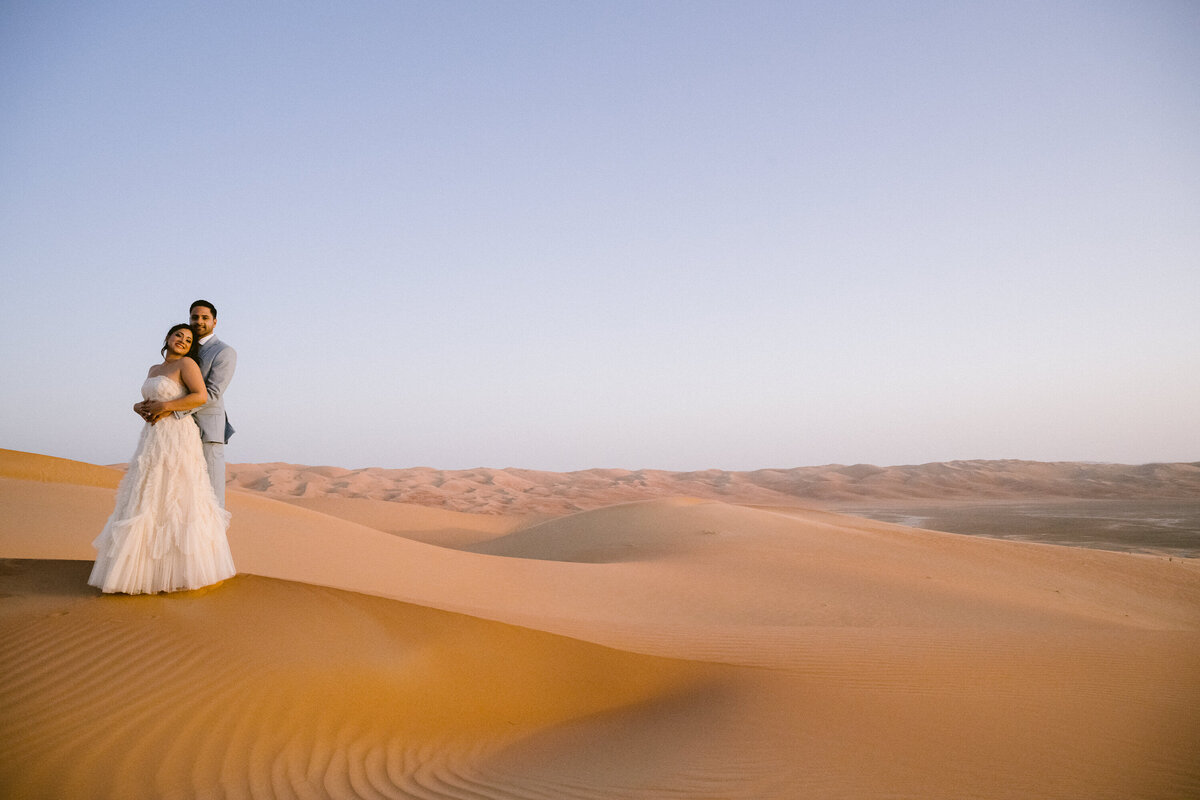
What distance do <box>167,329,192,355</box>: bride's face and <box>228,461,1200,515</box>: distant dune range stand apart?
97.5ft

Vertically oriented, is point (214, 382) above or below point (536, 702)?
above

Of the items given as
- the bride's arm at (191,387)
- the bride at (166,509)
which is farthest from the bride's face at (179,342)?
the bride's arm at (191,387)

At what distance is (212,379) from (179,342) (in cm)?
35

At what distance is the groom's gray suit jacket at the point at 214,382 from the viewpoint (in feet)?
17.1

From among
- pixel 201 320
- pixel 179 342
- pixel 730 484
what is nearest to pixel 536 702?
pixel 179 342

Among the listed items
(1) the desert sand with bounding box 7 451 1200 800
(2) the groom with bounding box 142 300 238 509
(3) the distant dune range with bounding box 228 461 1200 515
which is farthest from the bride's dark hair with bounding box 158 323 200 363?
(3) the distant dune range with bounding box 228 461 1200 515

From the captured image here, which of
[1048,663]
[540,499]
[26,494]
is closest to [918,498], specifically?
[540,499]

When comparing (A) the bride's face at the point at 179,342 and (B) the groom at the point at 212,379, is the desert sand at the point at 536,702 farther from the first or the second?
(A) the bride's face at the point at 179,342

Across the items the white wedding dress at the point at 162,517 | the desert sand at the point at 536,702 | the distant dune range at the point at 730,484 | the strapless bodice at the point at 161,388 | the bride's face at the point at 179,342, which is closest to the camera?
the desert sand at the point at 536,702

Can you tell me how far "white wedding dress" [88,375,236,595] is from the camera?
464 cm

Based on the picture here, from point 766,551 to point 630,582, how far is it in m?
Result: 4.66

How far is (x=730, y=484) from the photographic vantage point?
55.9 metres

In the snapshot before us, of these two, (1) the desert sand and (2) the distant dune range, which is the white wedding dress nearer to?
(1) the desert sand

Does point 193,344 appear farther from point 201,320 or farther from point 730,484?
point 730,484
